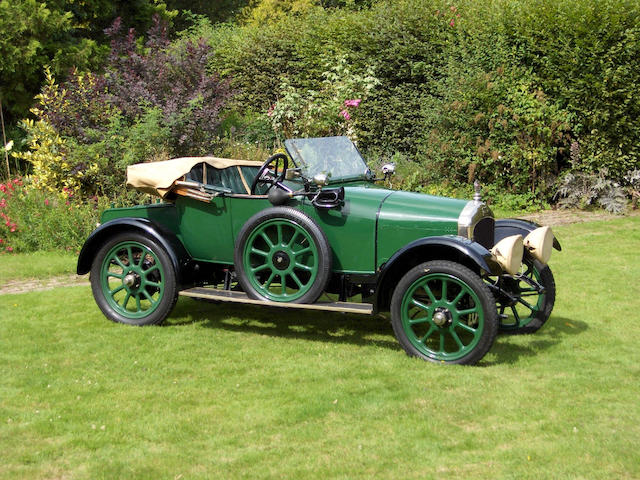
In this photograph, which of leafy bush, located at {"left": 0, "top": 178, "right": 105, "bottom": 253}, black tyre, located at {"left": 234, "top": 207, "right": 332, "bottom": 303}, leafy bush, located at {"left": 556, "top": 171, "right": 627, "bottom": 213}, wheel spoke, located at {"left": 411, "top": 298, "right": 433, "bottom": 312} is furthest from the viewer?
leafy bush, located at {"left": 556, "top": 171, "right": 627, "bottom": 213}

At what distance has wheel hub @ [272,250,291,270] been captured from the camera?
18.5 feet

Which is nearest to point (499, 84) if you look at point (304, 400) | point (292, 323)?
point (292, 323)

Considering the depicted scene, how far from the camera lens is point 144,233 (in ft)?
20.2

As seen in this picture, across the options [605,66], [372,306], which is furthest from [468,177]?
[372,306]

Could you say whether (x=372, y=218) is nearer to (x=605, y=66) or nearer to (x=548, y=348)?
(x=548, y=348)

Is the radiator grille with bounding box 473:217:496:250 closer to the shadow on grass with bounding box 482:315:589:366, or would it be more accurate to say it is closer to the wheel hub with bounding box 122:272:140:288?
the shadow on grass with bounding box 482:315:589:366

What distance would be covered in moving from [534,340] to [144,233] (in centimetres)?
330

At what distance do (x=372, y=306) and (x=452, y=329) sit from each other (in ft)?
2.09

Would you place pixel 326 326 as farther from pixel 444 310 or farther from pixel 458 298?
pixel 458 298

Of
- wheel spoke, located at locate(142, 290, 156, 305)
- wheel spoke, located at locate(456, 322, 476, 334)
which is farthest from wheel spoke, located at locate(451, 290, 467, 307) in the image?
wheel spoke, located at locate(142, 290, 156, 305)

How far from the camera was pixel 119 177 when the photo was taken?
10391mm

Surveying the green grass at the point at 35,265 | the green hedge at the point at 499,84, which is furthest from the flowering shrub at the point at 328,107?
the green grass at the point at 35,265

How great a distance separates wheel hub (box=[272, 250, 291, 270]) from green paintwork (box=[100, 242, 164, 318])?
103 cm

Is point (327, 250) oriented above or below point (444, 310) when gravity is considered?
above
